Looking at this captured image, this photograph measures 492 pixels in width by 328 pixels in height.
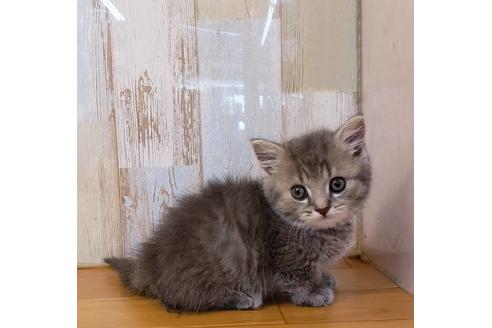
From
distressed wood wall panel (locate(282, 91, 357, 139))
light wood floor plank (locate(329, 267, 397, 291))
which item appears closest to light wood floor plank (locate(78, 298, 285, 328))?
light wood floor plank (locate(329, 267, 397, 291))

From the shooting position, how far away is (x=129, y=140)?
4.81ft

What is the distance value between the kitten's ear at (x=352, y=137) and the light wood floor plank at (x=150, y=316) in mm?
460

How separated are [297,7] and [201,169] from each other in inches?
20.8

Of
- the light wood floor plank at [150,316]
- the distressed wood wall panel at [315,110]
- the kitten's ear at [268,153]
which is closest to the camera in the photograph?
the light wood floor plank at [150,316]

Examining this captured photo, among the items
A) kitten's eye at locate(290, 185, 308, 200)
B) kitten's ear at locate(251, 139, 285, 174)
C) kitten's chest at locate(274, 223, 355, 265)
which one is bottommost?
kitten's chest at locate(274, 223, 355, 265)

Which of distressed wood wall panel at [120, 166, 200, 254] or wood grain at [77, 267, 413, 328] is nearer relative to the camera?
wood grain at [77, 267, 413, 328]

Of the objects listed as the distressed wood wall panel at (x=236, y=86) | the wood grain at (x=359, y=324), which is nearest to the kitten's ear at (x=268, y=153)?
the distressed wood wall panel at (x=236, y=86)

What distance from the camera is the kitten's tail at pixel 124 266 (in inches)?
54.7

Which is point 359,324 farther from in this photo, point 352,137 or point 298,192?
point 352,137

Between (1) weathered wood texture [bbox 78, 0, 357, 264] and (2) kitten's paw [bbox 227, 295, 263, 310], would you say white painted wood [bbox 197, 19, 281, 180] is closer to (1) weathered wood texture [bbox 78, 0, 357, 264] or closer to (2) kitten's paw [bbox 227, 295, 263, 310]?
Answer: (1) weathered wood texture [bbox 78, 0, 357, 264]

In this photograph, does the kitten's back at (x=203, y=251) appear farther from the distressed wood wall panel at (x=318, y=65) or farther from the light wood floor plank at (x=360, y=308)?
the distressed wood wall panel at (x=318, y=65)

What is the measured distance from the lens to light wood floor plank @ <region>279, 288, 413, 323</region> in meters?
1.19
